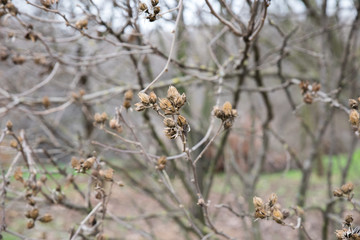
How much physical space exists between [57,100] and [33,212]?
131 centimetres

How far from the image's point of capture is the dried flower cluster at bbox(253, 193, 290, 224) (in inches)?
42.6

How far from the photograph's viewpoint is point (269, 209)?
44.6 inches

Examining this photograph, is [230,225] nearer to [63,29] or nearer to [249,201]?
[249,201]

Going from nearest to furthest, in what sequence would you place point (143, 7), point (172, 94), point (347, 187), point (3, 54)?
point (172, 94), point (143, 7), point (347, 187), point (3, 54)

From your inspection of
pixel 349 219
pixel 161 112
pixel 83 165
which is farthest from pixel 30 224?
pixel 161 112

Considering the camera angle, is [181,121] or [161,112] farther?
[161,112]

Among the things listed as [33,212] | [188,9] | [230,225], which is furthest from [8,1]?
[230,225]

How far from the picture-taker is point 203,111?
4035 mm

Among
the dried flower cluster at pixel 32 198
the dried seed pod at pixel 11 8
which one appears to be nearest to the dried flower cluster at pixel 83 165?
the dried flower cluster at pixel 32 198

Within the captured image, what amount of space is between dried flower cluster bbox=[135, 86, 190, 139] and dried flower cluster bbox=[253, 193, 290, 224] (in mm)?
321

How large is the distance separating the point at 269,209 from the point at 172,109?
0.46 meters

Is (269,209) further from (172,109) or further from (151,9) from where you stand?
(151,9)

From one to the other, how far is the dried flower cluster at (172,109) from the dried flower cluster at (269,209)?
0.32m

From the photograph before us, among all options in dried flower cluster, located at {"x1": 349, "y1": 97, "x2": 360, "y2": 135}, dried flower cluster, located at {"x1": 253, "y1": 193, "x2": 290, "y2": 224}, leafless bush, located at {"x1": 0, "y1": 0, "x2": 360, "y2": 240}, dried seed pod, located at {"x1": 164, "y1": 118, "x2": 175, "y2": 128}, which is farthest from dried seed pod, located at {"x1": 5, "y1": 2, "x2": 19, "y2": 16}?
dried flower cluster, located at {"x1": 349, "y1": 97, "x2": 360, "y2": 135}
